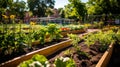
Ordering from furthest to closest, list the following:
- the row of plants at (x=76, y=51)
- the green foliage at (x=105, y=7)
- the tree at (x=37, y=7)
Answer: the tree at (x=37, y=7), the green foliage at (x=105, y=7), the row of plants at (x=76, y=51)

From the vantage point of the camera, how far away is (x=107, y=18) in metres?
38.4

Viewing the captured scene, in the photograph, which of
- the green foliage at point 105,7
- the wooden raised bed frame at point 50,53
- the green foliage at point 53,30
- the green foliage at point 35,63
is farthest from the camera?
the green foliage at point 105,7

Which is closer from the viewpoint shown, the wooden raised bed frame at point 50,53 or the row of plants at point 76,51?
the row of plants at point 76,51

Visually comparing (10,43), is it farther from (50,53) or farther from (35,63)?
(35,63)

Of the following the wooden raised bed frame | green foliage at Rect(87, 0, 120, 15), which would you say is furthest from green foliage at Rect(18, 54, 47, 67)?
green foliage at Rect(87, 0, 120, 15)

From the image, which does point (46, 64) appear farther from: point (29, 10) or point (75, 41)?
point (29, 10)

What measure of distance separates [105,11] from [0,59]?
39.6m

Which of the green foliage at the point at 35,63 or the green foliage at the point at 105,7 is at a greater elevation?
the green foliage at the point at 35,63

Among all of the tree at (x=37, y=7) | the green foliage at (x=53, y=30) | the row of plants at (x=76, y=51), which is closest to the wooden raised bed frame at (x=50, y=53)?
the row of plants at (x=76, y=51)

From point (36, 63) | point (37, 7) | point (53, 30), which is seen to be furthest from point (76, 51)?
point (37, 7)

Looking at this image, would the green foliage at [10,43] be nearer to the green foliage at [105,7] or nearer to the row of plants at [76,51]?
the row of plants at [76,51]

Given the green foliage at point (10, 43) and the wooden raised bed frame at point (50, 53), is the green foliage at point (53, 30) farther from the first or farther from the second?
the green foliage at point (10, 43)

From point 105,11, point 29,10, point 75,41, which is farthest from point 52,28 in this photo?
point 29,10

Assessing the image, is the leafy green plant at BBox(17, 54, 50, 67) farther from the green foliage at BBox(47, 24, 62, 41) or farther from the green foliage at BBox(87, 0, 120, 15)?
the green foliage at BBox(87, 0, 120, 15)
